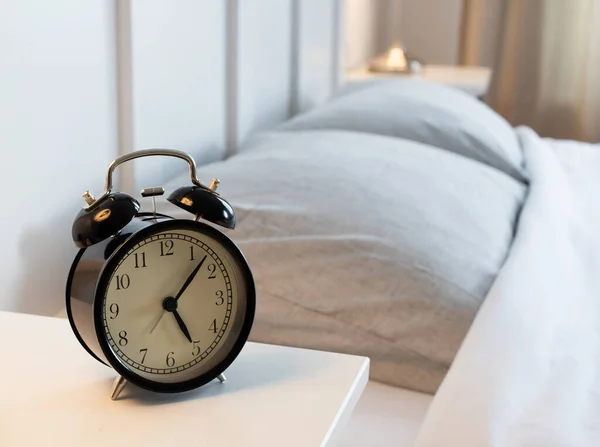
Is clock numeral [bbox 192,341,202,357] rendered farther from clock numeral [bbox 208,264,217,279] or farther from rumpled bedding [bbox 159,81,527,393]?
rumpled bedding [bbox 159,81,527,393]

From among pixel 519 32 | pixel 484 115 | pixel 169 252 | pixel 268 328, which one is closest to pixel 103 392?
pixel 169 252

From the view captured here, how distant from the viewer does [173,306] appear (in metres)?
0.60

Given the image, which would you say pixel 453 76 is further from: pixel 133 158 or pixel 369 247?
pixel 133 158

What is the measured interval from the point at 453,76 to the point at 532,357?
6.84ft

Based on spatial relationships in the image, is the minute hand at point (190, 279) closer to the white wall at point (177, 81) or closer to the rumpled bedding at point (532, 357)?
the rumpled bedding at point (532, 357)

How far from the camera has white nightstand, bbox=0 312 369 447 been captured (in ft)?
1.75

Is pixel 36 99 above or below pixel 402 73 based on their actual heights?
above

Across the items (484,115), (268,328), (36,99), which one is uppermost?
(36,99)

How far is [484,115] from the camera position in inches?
70.3

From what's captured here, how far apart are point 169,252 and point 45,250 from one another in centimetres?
41

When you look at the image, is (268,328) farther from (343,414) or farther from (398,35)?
(398,35)

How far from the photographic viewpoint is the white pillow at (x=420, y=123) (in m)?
1.55

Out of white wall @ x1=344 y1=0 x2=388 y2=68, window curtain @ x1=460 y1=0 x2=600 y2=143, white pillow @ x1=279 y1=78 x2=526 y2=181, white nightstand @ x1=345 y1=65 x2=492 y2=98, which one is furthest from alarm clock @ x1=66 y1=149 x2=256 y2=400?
window curtain @ x1=460 y1=0 x2=600 y2=143

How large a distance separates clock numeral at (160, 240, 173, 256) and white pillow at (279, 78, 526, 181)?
3.19 ft
